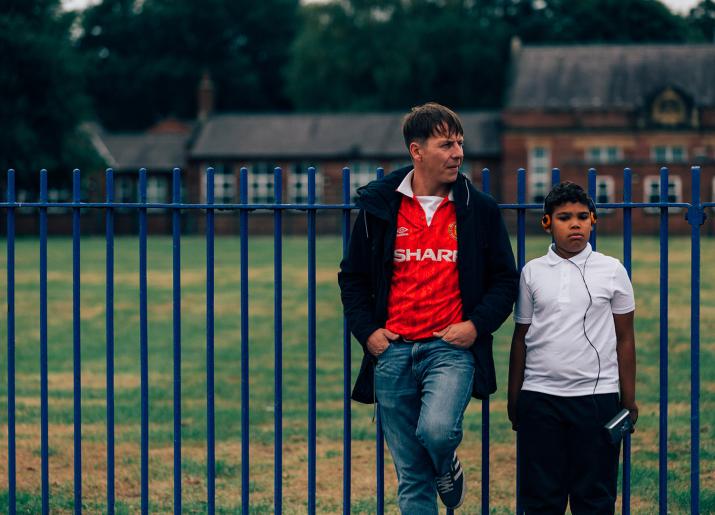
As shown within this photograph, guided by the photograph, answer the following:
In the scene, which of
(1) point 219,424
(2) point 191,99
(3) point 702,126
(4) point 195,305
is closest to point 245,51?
(2) point 191,99

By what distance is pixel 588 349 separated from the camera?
4.16m

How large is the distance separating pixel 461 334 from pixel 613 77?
45830 mm

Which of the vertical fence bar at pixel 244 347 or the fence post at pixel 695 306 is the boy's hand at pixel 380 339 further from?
the fence post at pixel 695 306

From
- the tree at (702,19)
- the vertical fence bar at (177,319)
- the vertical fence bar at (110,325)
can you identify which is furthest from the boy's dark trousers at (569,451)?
the tree at (702,19)

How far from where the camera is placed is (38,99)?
4519 cm

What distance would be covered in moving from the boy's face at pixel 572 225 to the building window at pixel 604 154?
43671mm

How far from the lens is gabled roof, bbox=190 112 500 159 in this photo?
159 ft

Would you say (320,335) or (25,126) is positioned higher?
(25,126)

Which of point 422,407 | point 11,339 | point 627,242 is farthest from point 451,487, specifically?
point 11,339

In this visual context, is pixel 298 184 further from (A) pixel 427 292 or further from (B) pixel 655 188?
(A) pixel 427 292

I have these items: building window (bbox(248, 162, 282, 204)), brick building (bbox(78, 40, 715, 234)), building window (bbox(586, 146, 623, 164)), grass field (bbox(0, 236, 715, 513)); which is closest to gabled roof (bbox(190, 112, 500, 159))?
brick building (bbox(78, 40, 715, 234))

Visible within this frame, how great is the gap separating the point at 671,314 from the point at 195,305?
23.1ft

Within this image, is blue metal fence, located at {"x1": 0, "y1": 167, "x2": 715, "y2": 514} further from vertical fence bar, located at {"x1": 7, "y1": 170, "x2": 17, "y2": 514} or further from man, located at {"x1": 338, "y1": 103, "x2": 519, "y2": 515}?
man, located at {"x1": 338, "y1": 103, "x2": 519, "y2": 515}

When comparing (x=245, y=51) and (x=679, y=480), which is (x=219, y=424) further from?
(x=245, y=51)
